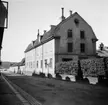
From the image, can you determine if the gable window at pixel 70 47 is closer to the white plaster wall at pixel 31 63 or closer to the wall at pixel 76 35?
the wall at pixel 76 35

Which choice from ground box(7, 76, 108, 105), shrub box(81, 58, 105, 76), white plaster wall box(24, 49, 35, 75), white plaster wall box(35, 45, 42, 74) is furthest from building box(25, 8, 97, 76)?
ground box(7, 76, 108, 105)

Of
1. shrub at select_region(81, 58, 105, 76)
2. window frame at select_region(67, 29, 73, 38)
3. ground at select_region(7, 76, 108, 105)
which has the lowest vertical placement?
ground at select_region(7, 76, 108, 105)

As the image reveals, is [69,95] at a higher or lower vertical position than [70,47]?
lower

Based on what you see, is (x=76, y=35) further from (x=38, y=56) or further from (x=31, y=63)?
(x=31, y=63)

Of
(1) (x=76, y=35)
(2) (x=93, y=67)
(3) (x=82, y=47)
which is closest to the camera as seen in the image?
(2) (x=93, y=67)

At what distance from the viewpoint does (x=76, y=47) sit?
3159 cm

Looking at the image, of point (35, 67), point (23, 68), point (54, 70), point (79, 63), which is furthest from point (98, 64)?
point (23, 68)

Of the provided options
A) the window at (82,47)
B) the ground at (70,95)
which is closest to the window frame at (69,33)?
the window at (82,47)

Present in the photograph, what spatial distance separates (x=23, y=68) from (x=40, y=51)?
59.1 ft

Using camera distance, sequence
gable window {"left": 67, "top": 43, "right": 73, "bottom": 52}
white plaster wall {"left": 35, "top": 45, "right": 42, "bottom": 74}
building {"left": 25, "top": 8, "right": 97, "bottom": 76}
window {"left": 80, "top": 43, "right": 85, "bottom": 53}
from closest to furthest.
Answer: building {"left": 25, "top": 8, "right": 97, "bottom": 76}, gable window {"left": 67, "top": 43, "right": 73, "bottom": 52}, window {"left": 80, "top": 43, "right": 85, "bottom": 53}, white plaster wall {"left": 35, "top": 45, "right": 42, "bottom": 74}

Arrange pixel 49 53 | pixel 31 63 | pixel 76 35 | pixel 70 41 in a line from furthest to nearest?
1. pixel 31 63
2. pixel 49 53
3. pixel 76 35
4. pixel 70 41

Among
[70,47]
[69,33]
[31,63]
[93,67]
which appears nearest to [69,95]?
[93,67]

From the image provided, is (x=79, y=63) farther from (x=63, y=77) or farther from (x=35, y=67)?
(x=35, y=67)

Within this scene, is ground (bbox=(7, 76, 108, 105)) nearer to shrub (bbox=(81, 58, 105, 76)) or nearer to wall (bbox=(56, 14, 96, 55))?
shrub (bbox=(81, 58, 105, 76))
